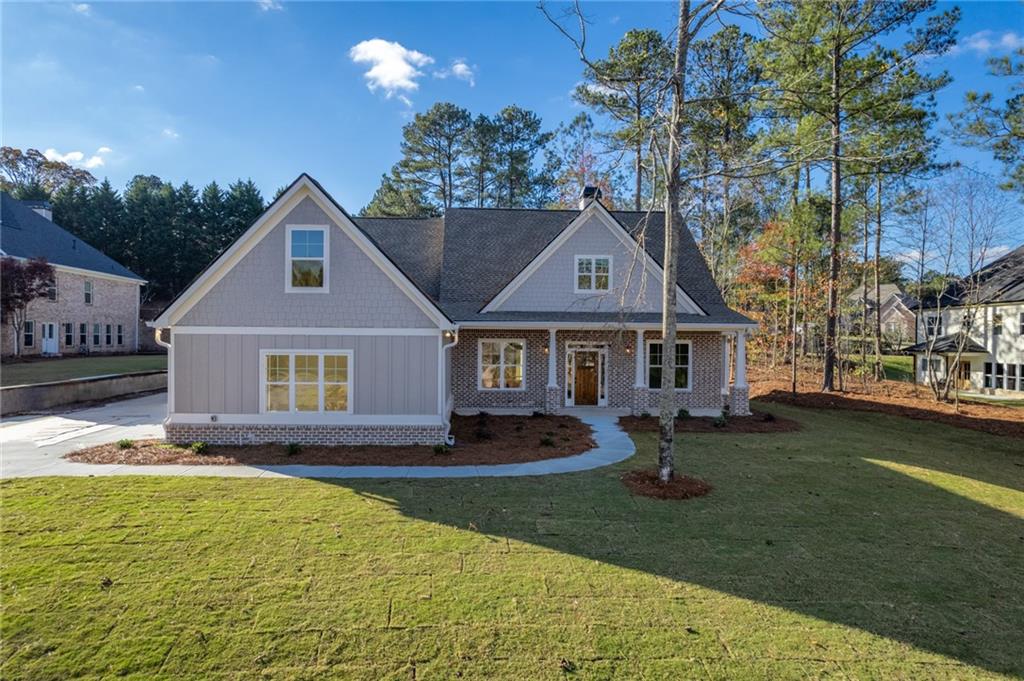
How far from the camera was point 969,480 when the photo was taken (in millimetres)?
9125

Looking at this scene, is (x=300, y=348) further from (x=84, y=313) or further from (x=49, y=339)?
(x=84, y=313)

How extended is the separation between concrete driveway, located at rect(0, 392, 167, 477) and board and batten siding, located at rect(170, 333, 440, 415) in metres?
2.15

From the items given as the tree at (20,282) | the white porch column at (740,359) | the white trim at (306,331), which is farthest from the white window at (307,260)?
the tree at (20,282)

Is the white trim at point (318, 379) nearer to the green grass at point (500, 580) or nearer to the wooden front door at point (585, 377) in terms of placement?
the green grass at point (500, 580)

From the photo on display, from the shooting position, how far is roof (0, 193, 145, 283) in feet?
88.6

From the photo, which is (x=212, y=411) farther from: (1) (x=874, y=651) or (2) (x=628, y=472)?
(1) (x=874, y=651)

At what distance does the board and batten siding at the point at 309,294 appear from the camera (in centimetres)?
1027

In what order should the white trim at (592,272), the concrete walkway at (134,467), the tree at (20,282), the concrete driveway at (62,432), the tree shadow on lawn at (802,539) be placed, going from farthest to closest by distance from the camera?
the tree at (20,282), the white trim at (592,272), the concrete driveway at (62,432), the concrete walkway at (134,467), the tree shadow on lawn at (802,539)

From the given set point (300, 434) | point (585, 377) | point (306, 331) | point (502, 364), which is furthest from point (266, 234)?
point (585, 377)

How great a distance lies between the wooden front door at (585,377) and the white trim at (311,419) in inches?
269

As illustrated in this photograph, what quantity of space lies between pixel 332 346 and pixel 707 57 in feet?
90.6

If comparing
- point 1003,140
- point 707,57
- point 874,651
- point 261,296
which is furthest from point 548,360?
point 707,57

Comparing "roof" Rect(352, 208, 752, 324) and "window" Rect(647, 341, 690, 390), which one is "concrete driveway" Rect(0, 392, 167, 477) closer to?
"roof" Rect(352, 208, 752, 324)

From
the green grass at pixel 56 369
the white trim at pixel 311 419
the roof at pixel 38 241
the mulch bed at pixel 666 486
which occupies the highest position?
the roof at pixel 38 241
